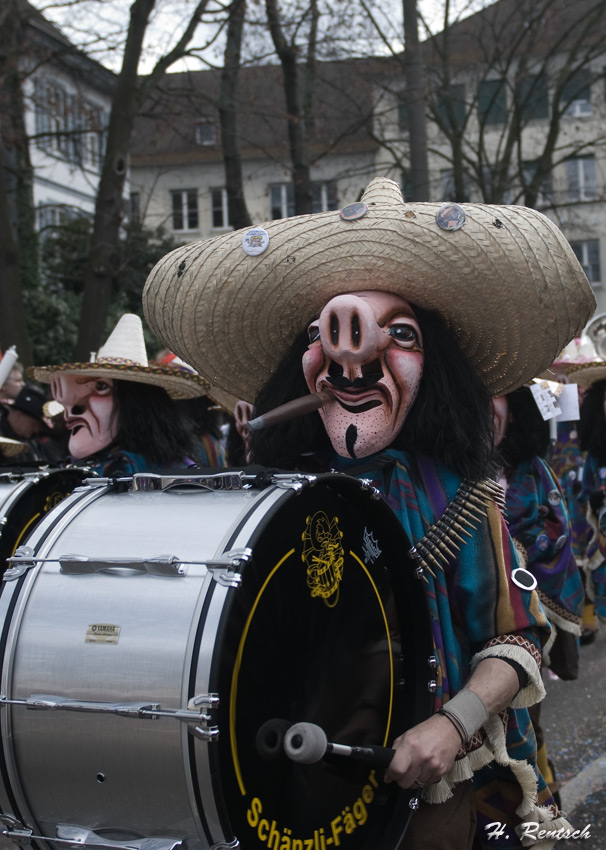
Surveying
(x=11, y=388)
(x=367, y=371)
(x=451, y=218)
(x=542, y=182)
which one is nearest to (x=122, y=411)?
(x=367, y=371)

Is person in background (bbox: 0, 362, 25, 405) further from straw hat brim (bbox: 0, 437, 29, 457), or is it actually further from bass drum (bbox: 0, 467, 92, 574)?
bass drum (bbox: 0, 467, 92, 574)

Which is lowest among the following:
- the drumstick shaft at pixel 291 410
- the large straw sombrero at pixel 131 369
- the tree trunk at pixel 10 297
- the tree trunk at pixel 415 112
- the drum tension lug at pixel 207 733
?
the drum tension lug at pixel 207 733

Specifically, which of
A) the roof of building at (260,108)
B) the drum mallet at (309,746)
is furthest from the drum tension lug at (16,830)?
the roof of building at (260,108)

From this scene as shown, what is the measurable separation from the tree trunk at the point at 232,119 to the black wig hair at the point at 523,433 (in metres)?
6.38

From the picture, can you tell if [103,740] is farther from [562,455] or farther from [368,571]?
[562,455]

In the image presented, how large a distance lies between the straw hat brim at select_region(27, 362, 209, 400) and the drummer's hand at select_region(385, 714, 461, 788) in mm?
2395

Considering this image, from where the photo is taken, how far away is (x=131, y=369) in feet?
13.3

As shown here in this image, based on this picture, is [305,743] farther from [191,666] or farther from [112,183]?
[112,183]

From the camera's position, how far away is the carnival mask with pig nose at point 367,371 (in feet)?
7.33

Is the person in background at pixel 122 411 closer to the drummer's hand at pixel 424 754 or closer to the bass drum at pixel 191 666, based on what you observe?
the bass drum at pixel 191 666

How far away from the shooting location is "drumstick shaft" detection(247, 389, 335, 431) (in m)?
2.12

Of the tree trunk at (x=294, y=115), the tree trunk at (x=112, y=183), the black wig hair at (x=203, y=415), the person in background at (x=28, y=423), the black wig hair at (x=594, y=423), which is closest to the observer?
the black wig hair at (x=594, y=423)

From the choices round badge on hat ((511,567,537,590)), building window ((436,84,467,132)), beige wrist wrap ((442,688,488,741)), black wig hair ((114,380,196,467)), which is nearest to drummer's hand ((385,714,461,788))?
beige wrist wrap ((442,688,488,741))

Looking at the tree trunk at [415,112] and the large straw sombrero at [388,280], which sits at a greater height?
the tree trunk at [415,112]
